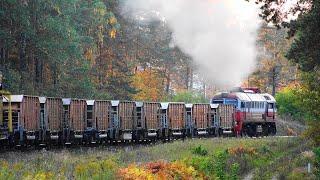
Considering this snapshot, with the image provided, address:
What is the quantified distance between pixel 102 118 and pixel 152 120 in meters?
4.27

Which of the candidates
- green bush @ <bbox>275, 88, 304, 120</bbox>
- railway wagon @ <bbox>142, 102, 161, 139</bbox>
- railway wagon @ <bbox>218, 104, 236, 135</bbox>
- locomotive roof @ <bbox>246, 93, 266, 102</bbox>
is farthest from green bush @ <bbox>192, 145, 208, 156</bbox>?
green bush @ <bbox>275, 88, 304, 120</bbox>

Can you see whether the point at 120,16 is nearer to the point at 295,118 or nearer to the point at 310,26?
the point at 295,118

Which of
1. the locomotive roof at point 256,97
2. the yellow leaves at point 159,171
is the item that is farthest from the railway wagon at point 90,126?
the locomotive roof at point 256,97

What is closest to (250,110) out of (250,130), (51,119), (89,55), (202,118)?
(250,130)

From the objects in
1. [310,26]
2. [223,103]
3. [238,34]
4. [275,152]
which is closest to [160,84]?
[238,34]

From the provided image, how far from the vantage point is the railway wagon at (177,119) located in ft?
119

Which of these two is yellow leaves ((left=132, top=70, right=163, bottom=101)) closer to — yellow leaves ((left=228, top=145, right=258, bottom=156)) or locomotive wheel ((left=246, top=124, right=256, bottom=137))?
locomotive wheel ((left=246, top=124, right=256, bottom=137))

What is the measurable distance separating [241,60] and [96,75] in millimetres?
16906

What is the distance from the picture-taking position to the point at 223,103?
44844 millimetres

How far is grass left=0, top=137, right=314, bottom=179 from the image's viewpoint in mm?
16875

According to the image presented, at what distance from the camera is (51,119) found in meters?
28.7

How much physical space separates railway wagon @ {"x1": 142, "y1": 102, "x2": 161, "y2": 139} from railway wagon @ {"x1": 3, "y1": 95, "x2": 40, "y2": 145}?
8851 millimetres

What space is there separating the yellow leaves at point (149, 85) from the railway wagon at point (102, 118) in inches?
1362

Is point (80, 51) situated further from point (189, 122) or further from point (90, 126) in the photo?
point (90, 126)
